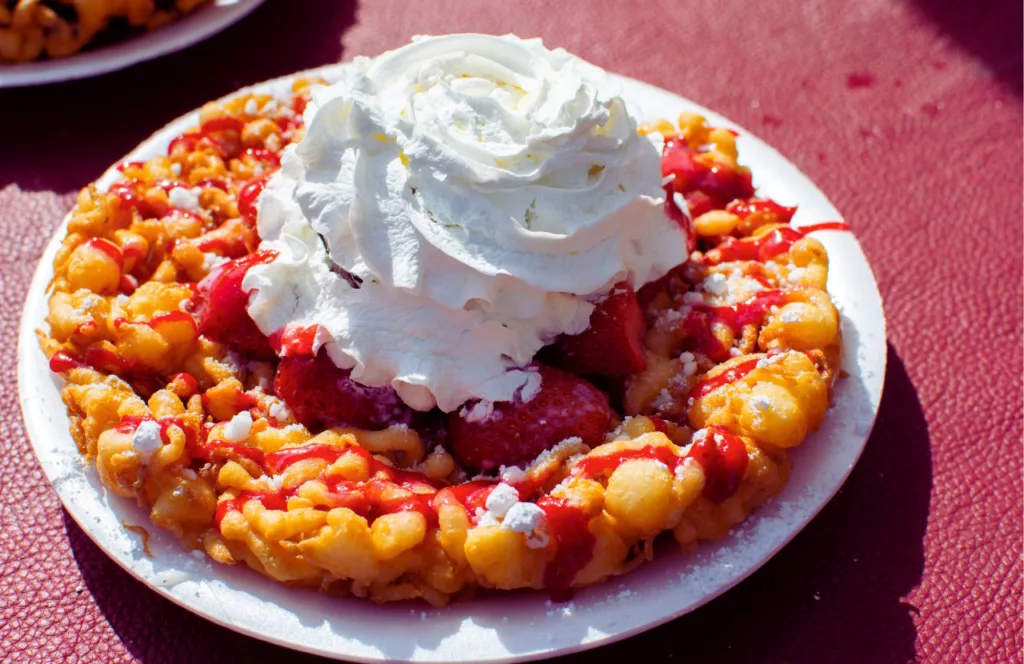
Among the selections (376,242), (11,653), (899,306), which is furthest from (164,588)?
(899,306)

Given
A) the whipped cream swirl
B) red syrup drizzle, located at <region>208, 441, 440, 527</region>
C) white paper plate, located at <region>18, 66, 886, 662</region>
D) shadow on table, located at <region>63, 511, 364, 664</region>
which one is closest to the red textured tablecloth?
shadow on table, located at <region>63, 511, 364, 664</region>

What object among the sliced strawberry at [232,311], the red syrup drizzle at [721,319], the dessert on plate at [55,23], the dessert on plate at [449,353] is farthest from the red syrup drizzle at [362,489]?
the dessert on plate at [55,23]

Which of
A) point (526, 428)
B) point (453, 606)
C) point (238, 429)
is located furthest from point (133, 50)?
point (453, 606)

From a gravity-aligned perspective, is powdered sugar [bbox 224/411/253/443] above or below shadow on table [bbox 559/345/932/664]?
above

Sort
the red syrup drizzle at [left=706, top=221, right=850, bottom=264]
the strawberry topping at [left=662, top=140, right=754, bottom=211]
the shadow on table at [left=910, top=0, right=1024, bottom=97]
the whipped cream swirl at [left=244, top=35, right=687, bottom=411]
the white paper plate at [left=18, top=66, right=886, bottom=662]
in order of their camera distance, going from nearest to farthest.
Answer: the white paper plate at [left=18, top=66, right=886, bottom=662], the whipped cream swirl at [left=244, top=35, right=687, bottom=411], the red syrup drizzle at [left=706, top=221, right=850, bottom=264], the strawberry topping at [left=662, top=140, right=754, bottom=211], the shadow on table at [left=910, top=0, right=1024, bottom=97]

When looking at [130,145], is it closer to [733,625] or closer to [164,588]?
[164,588]

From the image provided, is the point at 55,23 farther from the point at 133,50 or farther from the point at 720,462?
the point at 720,462

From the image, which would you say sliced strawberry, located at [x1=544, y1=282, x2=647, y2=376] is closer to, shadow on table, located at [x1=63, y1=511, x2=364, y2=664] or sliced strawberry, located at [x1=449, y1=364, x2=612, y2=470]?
sliced strawberry, located at [x1=449, y1=364, x2=612, y2=470]
